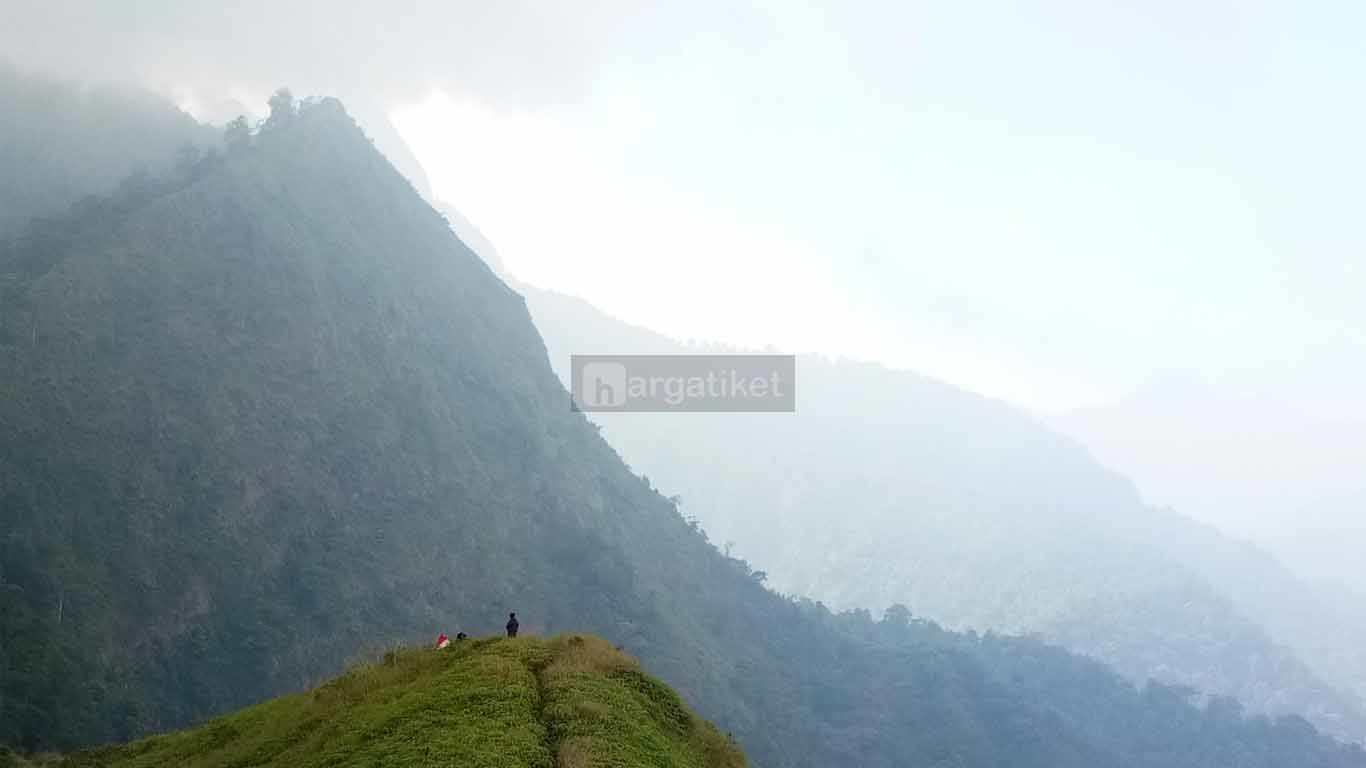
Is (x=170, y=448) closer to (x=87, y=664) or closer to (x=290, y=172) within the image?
(x=87, y=664)

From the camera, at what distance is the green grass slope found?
16969 millimetres

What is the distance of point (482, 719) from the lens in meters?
18.0

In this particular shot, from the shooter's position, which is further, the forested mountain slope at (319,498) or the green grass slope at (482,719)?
the forested mountain slope at (319,498)

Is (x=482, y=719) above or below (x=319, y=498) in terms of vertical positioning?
below

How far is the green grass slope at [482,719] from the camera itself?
668 inches

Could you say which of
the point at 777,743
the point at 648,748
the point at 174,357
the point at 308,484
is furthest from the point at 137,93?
the point at 648,748

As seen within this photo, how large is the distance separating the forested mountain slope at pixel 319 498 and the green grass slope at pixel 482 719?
37.8 metres

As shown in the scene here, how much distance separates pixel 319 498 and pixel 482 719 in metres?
71.6

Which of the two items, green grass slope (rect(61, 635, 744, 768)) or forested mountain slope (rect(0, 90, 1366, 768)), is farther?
forested mountain slope (rect(0, 90, 1366, 768))

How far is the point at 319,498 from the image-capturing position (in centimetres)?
8275

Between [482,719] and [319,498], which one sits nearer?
[482,719]

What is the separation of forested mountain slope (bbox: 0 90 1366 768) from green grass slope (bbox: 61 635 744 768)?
1489 inches

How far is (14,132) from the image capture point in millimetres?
119625

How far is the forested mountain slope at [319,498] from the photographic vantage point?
62.4 meters
